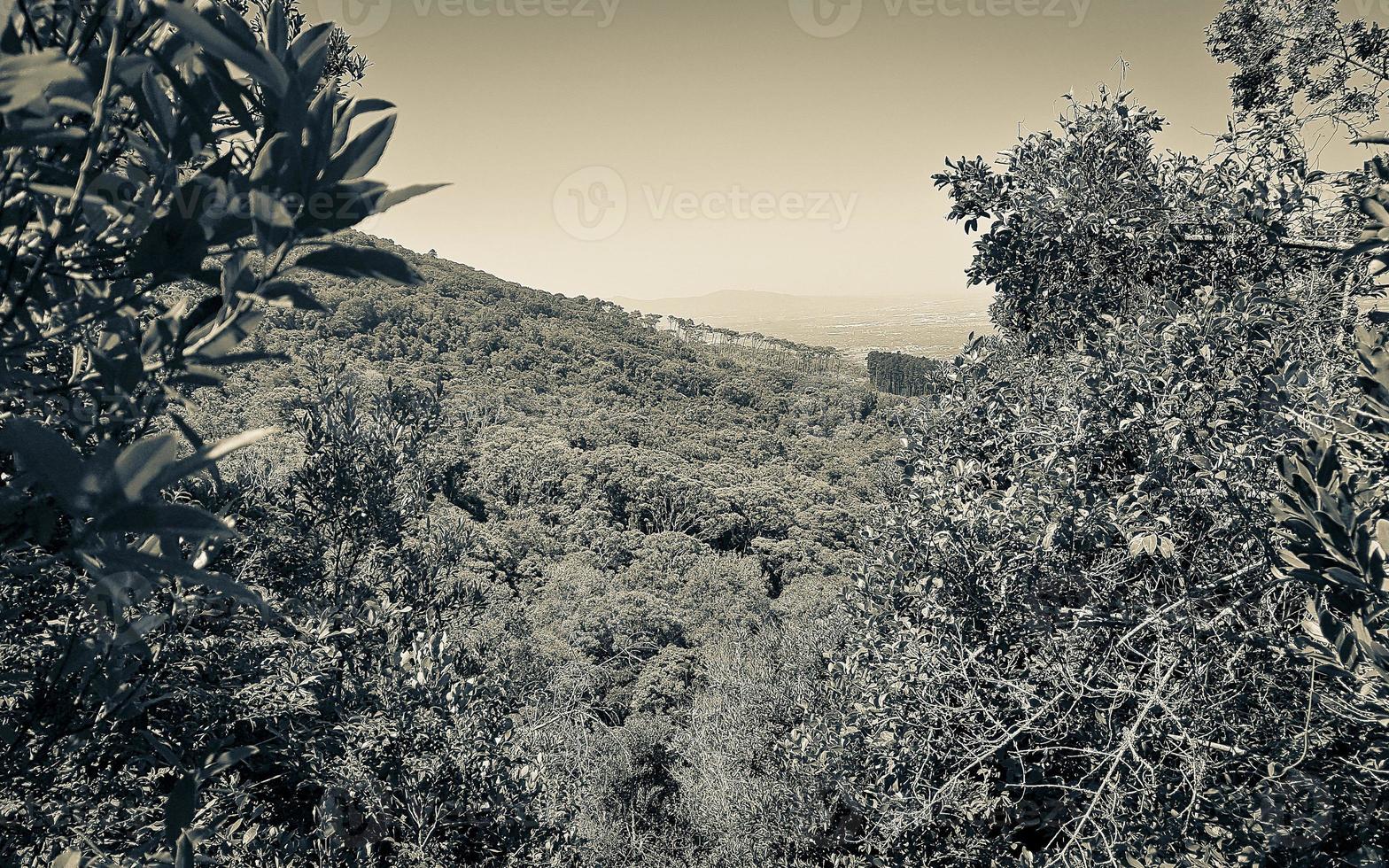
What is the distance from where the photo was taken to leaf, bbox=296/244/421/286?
2.53 ft

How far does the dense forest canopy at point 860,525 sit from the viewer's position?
79 cm

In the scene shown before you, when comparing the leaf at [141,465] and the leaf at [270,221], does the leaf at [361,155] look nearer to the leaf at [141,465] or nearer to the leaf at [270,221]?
the leaf at [270,221]

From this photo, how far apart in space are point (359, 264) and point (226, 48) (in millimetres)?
252

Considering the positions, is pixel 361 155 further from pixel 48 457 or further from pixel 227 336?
pixel 48 457

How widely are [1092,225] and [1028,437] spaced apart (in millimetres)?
1429

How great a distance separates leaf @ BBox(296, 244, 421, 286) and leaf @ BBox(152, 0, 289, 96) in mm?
173

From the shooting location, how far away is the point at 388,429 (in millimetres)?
7184

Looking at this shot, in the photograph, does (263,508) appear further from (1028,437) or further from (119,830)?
(1028,437)

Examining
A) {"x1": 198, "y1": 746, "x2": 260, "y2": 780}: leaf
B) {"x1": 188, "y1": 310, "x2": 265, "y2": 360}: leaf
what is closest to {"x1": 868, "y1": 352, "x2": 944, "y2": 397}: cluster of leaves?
{"x1": 198, "y1": 746, "x2": 260, "y2": 780}: leaf

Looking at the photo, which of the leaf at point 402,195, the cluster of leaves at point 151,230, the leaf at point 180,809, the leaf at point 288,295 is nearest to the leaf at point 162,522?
the cluster of leaves at point 151,230

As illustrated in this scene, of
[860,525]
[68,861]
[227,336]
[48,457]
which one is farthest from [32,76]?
[860,525]

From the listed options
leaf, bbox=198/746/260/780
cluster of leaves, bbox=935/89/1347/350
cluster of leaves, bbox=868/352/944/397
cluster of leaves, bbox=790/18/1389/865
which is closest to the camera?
leaf, bbox=198/746/260/780

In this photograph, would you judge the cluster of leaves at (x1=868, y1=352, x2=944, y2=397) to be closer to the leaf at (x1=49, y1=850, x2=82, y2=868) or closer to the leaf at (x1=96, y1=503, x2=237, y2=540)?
the leaf at (x1=49, y1=850, x2=82, y2=868)

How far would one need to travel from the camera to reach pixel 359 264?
0.81 meters
